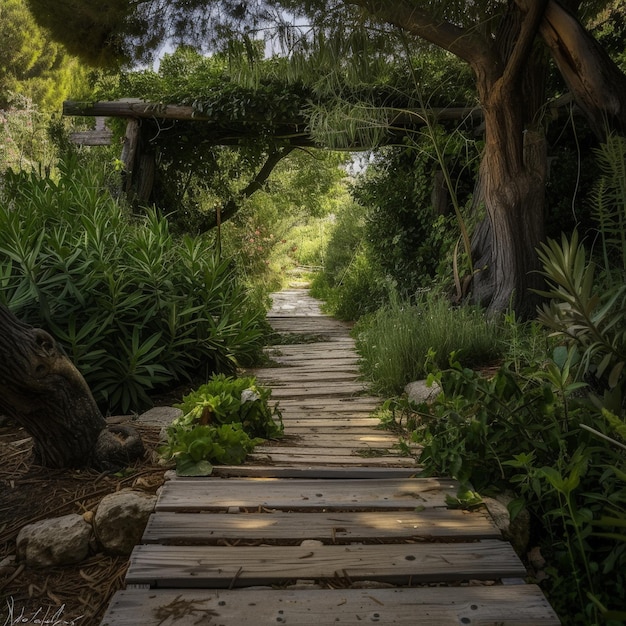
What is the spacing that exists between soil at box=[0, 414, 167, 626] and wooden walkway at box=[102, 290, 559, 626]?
0.25 meters

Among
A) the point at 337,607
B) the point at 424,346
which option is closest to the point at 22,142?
the point at 424,346

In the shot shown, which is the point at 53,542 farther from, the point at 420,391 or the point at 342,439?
the point at 420,391

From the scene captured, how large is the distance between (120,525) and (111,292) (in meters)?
1.99

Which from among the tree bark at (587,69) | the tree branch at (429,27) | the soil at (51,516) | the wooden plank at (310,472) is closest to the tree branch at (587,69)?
the tree bark at (587,69)

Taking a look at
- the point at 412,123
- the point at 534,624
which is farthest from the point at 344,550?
the point at 412,123

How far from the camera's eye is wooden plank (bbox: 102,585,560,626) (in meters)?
1.72

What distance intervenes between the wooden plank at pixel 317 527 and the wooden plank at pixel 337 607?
279 millimetres

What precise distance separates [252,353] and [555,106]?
4.07 meters

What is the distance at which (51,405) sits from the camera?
8.70ft

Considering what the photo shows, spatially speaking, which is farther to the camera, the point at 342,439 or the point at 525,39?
the point at 525,39

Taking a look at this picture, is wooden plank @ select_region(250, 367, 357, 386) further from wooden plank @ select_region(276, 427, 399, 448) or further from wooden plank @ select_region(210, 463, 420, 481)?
wooden plank @ select_region(210, 463, 420, 481)

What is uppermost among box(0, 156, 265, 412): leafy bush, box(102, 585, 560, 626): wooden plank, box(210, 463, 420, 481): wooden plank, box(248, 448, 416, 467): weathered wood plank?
box(0, 156, 265, 412): leafy bush

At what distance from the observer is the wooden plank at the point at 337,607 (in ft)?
5.65

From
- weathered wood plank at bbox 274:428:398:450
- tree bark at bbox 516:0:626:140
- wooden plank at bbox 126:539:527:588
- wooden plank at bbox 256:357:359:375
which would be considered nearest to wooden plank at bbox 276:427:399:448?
weathered wood plank at bbox 274:428:398:450
